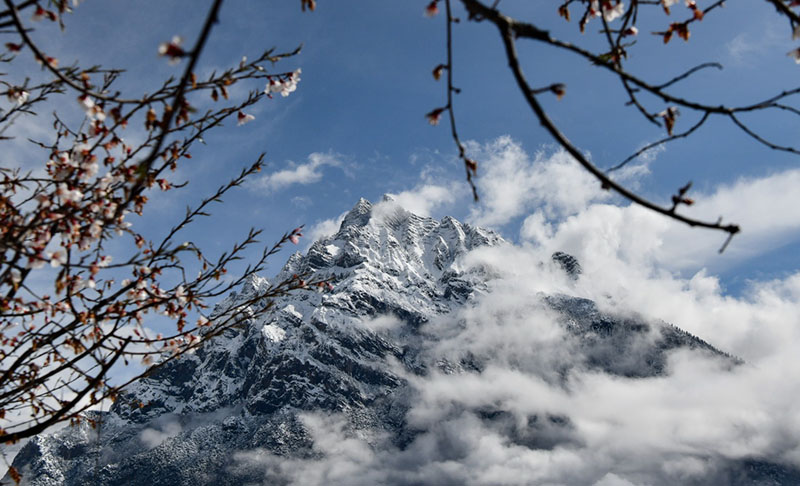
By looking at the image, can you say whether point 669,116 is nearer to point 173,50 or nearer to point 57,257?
point 173,50

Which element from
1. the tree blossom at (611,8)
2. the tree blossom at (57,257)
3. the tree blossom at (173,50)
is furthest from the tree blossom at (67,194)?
the tree blossom at (611,8)

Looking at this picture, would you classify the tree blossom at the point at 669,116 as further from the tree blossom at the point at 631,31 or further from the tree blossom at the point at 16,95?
the tree blossom at the point at 16,95

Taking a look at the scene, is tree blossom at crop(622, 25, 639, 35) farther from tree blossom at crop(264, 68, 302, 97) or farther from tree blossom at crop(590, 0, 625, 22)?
tree blossom at crop(264, 68, 302, 97)

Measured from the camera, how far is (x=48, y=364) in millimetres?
5191

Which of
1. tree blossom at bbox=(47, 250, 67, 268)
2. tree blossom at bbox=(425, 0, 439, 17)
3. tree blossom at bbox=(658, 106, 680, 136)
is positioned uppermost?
tree blossom at bbox=(425, 0, 439, 17)

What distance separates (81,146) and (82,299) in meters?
1.37

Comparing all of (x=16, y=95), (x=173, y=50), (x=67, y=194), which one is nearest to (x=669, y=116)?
(x=173, y=50)

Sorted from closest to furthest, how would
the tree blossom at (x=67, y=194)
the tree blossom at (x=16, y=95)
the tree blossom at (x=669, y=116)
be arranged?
the tree blossom at (x=669, y=116) → the tree blossom at (x=67, y=194) → the tree blossom at (x=16, y=95)

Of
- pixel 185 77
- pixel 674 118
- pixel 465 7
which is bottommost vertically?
pixel 185 77

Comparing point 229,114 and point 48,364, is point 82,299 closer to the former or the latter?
point 48,364

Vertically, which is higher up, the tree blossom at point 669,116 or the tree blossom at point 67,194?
the tree blossom at point 669,116

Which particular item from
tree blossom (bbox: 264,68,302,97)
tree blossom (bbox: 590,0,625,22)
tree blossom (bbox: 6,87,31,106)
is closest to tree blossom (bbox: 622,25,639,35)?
tree blossom (bbox: 590,0,625,22)

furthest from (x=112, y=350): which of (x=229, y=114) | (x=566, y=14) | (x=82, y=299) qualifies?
(x=566, y=14)

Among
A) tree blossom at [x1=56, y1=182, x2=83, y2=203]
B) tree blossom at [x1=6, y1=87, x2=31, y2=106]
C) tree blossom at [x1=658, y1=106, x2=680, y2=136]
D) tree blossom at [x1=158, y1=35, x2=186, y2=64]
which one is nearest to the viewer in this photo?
tree blossom at [x1=158, y1=35, x2=186, y2=64]
